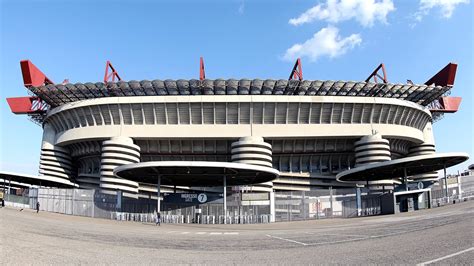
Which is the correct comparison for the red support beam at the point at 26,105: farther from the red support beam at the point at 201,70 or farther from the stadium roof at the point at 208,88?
the red support beam at the point at 201,70

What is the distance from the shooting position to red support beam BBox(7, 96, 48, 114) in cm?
7556

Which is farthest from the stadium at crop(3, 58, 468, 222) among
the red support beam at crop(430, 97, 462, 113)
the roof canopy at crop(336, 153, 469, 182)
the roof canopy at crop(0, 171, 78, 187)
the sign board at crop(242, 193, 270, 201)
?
the sign board at crop(242, 193, 270, 201)

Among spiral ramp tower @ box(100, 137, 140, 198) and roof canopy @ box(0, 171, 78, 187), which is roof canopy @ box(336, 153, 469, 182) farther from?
roof canopy @ box(0, 171, 78, 187)

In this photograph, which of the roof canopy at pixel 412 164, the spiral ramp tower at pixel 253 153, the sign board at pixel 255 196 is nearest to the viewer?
the sign board at pixel 255 196

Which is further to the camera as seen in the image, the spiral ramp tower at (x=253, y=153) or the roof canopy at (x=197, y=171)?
the spiral ramp tower at (x=253, y=153)

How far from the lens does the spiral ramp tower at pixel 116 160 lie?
61.6 meters

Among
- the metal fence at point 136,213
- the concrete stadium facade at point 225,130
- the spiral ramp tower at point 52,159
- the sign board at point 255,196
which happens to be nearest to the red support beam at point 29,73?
the concrete stadium facade at point 225,130

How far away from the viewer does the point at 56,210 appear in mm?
43000

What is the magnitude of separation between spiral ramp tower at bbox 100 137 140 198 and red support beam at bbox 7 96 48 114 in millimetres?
22527

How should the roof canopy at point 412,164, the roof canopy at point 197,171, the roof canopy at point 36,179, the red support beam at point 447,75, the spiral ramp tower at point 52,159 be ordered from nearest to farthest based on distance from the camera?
the roof canopy at point 197,171 < the roof canopy at point 412,164 < the roof canopy at point 36,179 < the spiral ramp tower at point 52,159 < the red support beam at point 447,75

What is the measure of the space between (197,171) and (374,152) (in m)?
37.8

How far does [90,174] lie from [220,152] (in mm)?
27315

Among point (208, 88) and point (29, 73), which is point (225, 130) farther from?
point (29, 73)

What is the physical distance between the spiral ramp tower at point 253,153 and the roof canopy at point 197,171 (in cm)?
1253
